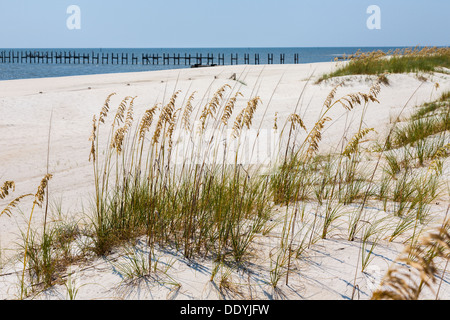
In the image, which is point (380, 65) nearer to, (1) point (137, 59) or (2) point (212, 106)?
(2) point (212, 106)

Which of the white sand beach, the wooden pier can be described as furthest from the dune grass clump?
the wooden pier

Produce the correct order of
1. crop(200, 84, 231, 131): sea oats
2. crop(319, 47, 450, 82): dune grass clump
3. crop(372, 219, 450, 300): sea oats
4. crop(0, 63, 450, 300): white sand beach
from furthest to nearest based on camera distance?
crop(319, 47, 450, 82): dune grass clump < crop(200, 84, 231, 131): sea oats < crop(0, 63, 450, 300): white sand beach < crop(372, 219, 450, 300): sea oats

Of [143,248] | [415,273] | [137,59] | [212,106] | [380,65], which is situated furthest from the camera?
[137,59]

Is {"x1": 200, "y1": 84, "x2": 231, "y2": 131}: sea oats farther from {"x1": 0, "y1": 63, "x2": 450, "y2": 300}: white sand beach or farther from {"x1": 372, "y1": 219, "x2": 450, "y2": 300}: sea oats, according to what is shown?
{"x1": 372, "y1": 219, "x2": 450, "y2": 300}: sea oats

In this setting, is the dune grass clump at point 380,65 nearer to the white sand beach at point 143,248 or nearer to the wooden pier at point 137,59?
the white sand beach at point 143,248

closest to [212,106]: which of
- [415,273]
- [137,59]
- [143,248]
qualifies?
[143,248]

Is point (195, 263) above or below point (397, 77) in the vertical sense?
below

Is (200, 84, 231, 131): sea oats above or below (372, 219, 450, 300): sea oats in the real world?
above

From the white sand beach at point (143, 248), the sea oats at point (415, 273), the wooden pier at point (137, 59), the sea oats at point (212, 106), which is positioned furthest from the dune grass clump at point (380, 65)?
the wooden pier at point (137, 59)
